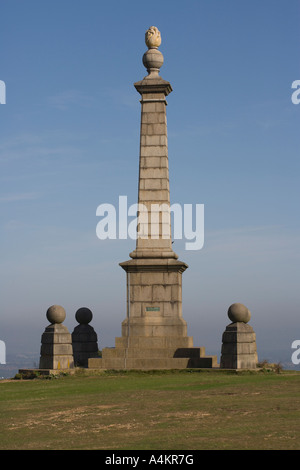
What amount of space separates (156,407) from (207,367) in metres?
9.99

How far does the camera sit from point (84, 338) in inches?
1256

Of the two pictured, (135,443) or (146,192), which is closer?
(135,443)

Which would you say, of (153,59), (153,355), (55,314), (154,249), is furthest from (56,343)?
(153,59)


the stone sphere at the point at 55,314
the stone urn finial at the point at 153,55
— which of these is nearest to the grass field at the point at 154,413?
the stone sphere at the point at 55,314

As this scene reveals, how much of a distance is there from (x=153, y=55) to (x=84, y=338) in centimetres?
1240

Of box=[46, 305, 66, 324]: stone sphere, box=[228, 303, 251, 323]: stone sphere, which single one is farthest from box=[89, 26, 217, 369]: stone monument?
box=[46, 305, 66, 324]: stone sphere

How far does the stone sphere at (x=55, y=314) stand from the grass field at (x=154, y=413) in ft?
10.4

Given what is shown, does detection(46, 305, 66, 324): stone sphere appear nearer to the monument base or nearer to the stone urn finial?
the monument base

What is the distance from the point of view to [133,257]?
92.6 feet

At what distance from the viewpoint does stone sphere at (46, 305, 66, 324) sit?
88.3 feet

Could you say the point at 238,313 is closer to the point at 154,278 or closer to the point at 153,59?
the point at 154,278
